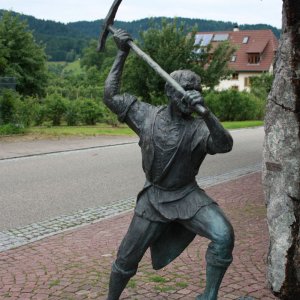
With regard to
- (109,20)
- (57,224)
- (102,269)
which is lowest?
(57,224)

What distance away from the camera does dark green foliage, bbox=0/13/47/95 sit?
108ft

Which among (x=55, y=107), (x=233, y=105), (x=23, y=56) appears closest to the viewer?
(x=55, y=107)

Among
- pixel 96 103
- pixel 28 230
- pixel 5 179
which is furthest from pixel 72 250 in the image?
pixel 96 103

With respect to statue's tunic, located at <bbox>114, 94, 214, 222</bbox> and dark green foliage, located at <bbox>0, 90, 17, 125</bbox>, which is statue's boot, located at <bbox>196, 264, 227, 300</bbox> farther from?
dark green foliage, located at <bbox>0, 90, 17, 125</bbox>

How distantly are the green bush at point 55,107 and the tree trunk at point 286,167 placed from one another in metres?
20.1

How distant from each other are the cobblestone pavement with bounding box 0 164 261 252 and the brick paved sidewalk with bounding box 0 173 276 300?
0.24m

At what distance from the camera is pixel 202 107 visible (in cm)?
339

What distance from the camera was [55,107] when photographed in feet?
80.5

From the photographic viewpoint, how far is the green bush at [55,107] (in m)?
24.3

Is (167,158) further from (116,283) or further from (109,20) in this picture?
(109,20)

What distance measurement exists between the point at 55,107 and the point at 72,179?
44.2 ft

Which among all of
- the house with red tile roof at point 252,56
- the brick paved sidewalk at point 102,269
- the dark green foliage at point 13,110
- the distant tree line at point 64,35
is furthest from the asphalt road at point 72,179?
the distant tree line at point 64,35

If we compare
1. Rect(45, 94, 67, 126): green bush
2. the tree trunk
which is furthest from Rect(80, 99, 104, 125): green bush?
the tree trunk

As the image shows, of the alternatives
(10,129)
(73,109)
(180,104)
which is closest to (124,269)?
(180,104)
